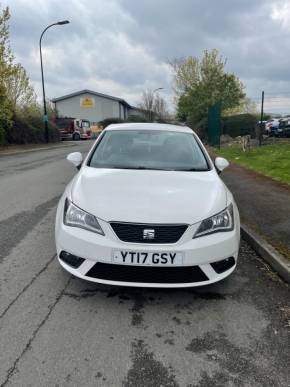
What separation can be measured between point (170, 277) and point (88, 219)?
2.85ft

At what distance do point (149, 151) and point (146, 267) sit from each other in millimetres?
2016

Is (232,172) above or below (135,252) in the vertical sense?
below

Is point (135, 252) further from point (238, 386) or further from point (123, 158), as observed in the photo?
point (123, 158)

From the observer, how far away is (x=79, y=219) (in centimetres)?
328

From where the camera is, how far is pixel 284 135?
823 inches

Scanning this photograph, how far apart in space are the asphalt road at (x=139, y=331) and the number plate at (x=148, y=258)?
0.49m

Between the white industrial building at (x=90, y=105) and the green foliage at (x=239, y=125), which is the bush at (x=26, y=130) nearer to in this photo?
the green foliage at (x=239, y=125)

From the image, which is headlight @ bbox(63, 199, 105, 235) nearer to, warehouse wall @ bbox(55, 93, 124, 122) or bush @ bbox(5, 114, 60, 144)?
bush @ bbox(5, 114, 60, 144)

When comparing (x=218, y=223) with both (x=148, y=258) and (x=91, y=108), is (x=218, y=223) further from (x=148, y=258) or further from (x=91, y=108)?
(x=91, y=108)

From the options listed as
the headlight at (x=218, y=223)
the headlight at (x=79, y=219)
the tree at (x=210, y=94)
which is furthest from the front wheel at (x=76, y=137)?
the headlight at (x=218, y=223)

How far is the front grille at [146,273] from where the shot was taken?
305cm

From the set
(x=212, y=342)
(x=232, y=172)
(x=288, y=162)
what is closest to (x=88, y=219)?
(x=212, y=342)

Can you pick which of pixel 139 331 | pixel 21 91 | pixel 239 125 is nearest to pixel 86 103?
pixel 21 91

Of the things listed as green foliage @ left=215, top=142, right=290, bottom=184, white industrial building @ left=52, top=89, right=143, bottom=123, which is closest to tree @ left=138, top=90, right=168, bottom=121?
white industrial building @ left=52, top=89, right=143, bottom=123
